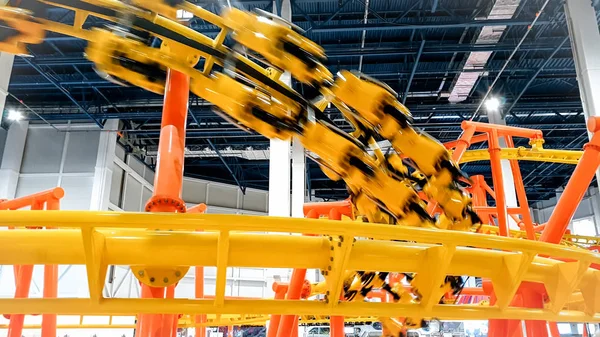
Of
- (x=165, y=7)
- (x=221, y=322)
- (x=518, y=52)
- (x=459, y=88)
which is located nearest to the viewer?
(x=165, y=7)

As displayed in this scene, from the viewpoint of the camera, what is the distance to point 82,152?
1825 centimetres

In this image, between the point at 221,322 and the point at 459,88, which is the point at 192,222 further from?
the point at 459,88

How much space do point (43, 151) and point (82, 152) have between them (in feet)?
5.21

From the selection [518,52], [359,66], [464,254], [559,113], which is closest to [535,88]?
[559,113]

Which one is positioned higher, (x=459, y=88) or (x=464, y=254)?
(x=459, y=88)

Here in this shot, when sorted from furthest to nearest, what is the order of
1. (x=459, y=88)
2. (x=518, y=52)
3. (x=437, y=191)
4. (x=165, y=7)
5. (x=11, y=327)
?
(x=459, y=88)
(x=518, y=52)
(x=11, y=327)
(x=437, y=191)
(x=165, y=7)

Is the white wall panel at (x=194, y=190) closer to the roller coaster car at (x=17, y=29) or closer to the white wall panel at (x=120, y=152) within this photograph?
the white wall panel at (x=120, y=152)

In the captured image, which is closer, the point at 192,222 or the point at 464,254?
the point at 192,222

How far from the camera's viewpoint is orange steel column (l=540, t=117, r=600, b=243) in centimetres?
308

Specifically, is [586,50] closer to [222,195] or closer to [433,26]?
[433,26]

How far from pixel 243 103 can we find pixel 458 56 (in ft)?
45.2

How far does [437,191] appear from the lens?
9.36 ft

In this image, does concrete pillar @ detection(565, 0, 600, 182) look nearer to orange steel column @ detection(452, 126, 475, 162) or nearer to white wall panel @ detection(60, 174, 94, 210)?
orange steel column @ detection(452, 126, 475, 162)

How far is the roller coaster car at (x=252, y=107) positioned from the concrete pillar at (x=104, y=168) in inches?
632
